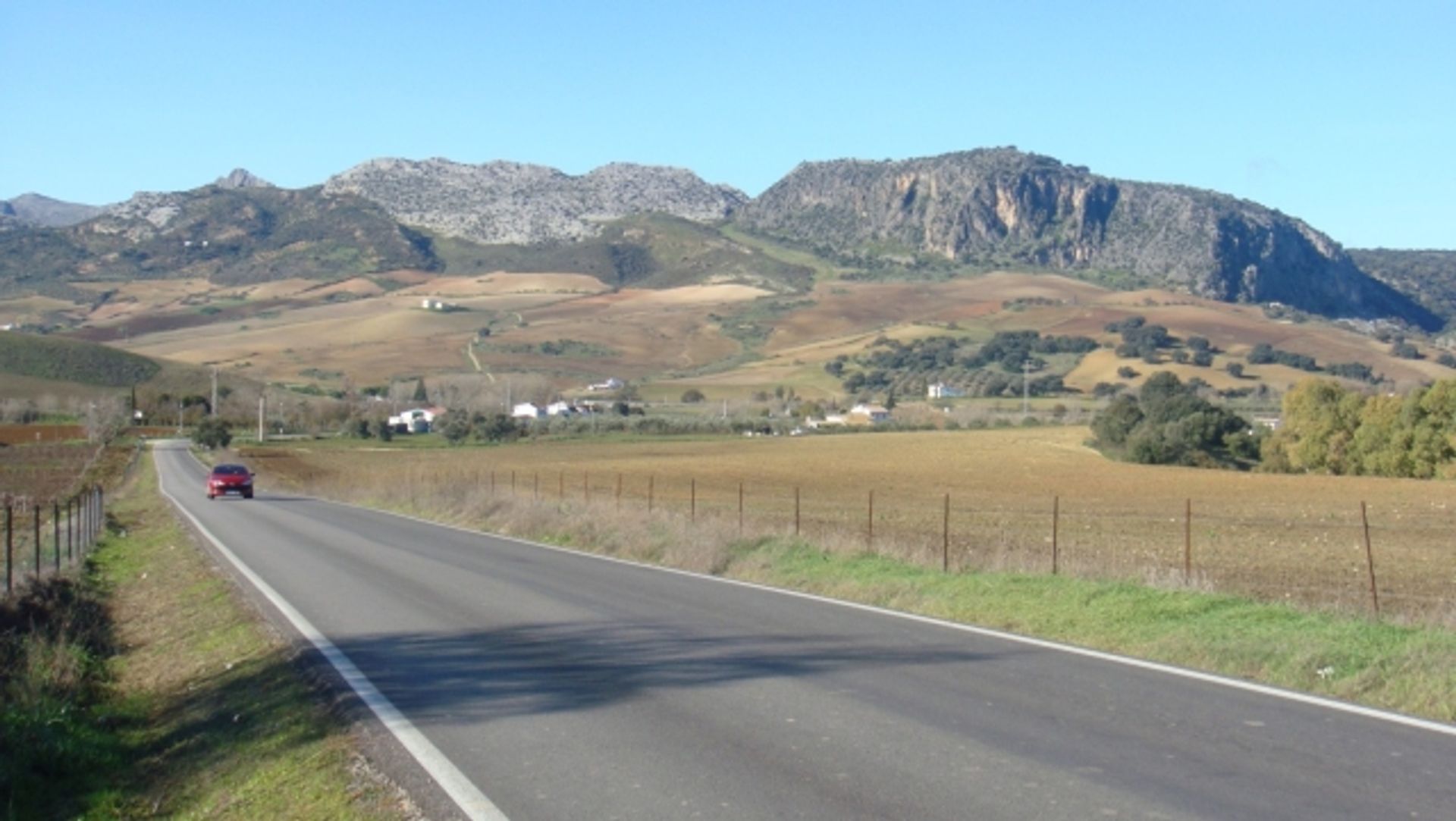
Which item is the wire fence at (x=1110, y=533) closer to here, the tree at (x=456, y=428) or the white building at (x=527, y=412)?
the tree at (x=456, y=428)

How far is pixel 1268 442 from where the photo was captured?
229 ft

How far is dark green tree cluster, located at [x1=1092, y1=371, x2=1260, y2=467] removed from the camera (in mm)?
70250

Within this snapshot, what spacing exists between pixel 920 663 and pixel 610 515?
15708mm

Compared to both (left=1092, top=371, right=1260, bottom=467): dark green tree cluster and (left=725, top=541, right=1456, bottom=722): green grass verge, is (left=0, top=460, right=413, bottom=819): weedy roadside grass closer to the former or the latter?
(left=725, top=541, right=1456, bottom=722): green grass verge

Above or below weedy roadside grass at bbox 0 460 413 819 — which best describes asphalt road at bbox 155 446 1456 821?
above

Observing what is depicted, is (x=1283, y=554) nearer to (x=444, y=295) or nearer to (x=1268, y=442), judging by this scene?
(x=1268, y=442)

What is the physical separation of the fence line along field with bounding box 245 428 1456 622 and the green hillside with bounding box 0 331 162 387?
155 ft

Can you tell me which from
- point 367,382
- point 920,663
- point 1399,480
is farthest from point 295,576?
point 367,382

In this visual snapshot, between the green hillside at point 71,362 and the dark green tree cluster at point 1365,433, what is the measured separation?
101 m

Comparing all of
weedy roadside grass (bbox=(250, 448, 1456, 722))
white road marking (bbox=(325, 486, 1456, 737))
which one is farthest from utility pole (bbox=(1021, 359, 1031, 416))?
white road marking (bbox=(325, 486, 1456, 737))

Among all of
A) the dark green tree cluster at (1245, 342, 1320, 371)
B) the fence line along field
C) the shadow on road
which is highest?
the dark green tree cluster at (1245, 342, 1320, 371)

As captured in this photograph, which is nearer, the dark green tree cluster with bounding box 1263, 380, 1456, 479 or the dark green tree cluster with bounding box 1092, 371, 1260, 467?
the dark green tree cluster with bounding box 1263, 380, 1456, 479

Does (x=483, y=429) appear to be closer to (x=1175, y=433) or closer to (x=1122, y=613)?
(x=1175, y=433)

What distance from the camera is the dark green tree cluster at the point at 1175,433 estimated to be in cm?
7025
